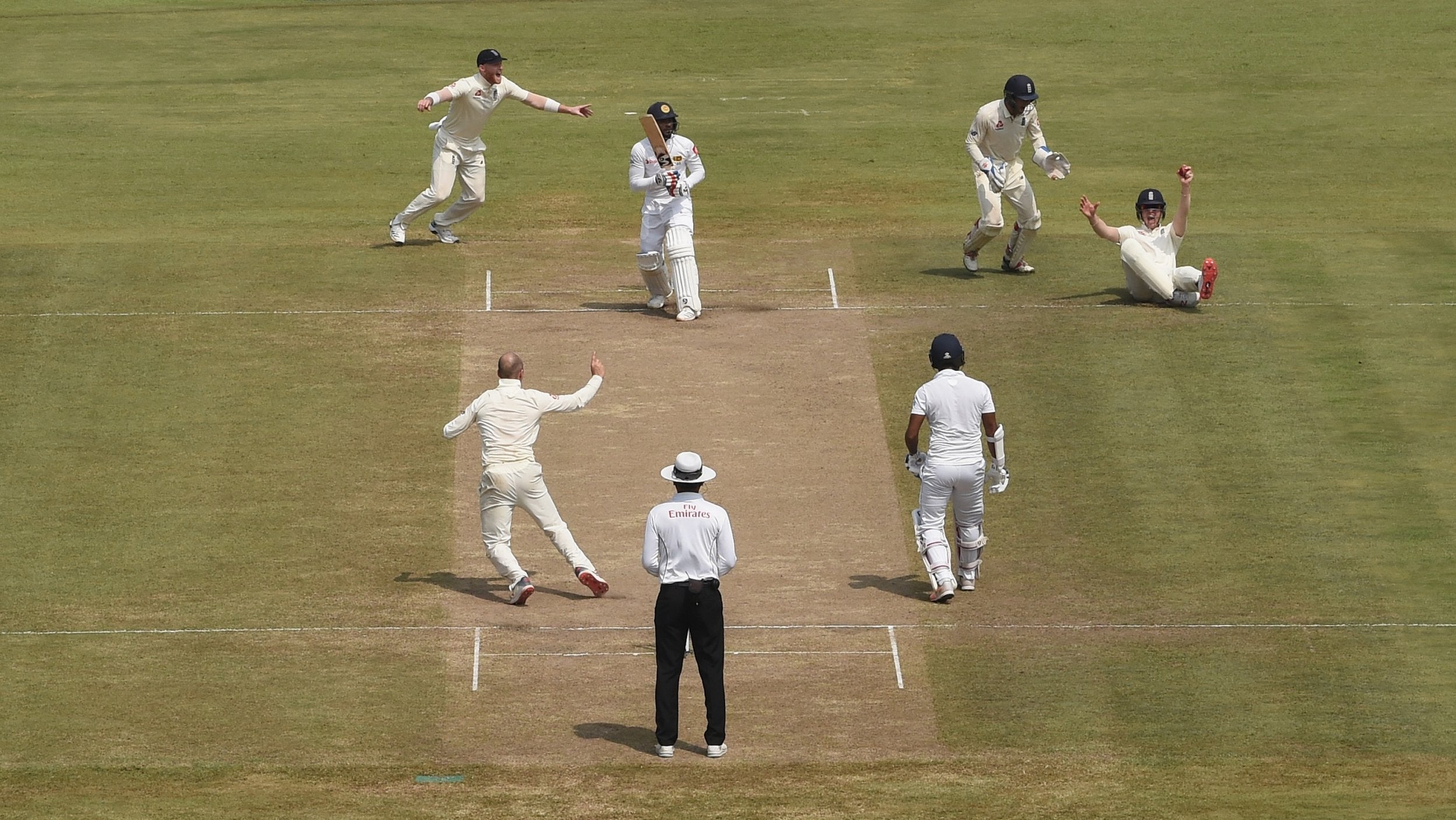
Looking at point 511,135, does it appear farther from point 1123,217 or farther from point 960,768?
point 960,768

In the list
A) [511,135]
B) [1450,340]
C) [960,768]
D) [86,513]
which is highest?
[511,135]

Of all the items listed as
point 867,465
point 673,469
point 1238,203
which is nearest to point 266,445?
point 867,465

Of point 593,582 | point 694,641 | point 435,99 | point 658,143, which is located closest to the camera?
point 694,641

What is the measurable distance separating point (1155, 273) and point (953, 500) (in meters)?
7.91

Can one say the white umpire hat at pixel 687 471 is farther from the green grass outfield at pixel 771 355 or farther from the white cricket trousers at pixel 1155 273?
the white cricket trousers at pixel 1155 273

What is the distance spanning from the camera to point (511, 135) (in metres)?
33.3

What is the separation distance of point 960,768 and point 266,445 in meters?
9.04

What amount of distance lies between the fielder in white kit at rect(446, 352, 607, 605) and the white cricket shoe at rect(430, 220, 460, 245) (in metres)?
9.89

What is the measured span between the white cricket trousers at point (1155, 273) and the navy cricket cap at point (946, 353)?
25.0 ft

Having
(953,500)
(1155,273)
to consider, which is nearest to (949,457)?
(953,500)

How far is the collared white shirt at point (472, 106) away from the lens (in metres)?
26.4

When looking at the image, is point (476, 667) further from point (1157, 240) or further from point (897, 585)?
point (1157, 240)

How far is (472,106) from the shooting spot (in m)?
26.6

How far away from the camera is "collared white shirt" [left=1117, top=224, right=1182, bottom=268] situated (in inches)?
983
